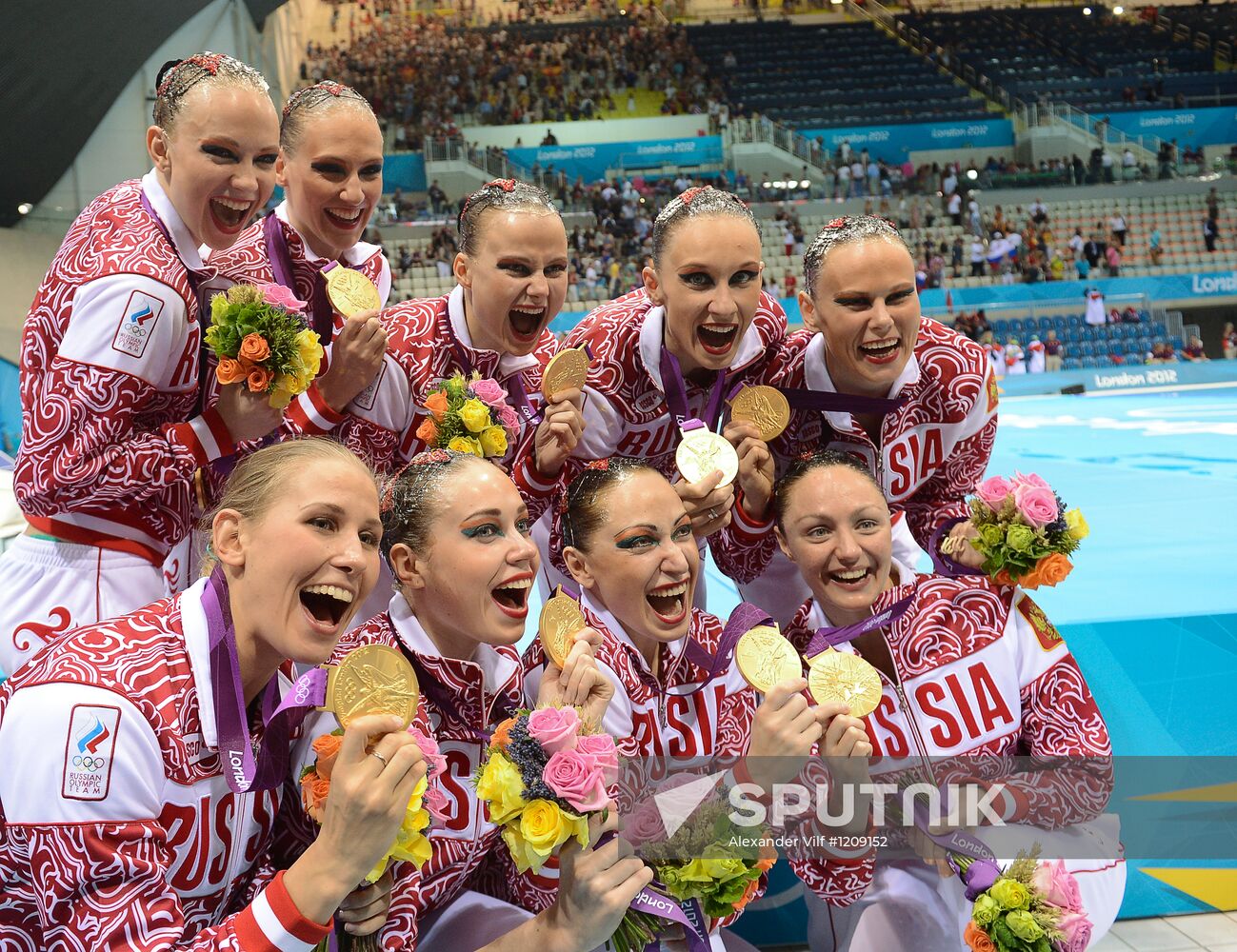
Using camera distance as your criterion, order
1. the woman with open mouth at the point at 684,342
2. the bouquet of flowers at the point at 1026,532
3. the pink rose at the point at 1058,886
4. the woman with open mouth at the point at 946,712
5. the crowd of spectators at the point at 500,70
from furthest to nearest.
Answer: the crowd of spectators at the point at 500,70
the woman with open mouth at the point at 684,342
the bouquet of flowers at the point at 1026,532
the woman with open mouth at the point at 946,712
the pink rose at the point at 1058,886

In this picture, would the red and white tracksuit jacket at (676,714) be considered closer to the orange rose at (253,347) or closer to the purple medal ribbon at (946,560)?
the purple medal ribbon at (946,560)

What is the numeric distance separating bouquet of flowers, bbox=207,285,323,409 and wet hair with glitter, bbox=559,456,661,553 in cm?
82

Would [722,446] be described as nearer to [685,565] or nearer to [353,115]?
[685,565]

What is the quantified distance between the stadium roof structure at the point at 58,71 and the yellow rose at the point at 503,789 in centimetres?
1434

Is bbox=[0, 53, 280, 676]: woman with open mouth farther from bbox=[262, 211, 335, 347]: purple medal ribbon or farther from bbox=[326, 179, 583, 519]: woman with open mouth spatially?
bbox=[326, 179, 583, 519]: woman with open mouth

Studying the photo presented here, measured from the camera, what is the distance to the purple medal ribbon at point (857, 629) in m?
3.23

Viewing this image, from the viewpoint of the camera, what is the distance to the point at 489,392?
3.45m

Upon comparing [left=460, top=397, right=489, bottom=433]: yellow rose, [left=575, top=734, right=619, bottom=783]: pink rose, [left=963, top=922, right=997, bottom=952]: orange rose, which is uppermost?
[left=460, top=397, right=489, bottom=433]: yellow rose

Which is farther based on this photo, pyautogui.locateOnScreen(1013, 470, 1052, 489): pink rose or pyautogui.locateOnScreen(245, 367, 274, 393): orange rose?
pyautogui.locateOnScreen(1013, 470, 1052, 489): pink rose

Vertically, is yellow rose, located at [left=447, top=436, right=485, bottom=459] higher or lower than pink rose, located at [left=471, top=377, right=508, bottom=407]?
lower

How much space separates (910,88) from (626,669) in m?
32.8

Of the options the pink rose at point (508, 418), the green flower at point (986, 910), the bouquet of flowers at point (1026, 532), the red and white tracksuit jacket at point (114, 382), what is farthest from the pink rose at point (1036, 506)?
the red and white tracksuit jacket at point (114, 382)

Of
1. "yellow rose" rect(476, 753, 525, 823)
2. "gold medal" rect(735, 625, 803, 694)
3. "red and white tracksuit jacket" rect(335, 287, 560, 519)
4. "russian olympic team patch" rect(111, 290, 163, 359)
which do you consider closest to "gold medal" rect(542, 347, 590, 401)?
"red and white tracksuit jacket" rect(335, 287, 560, 519)

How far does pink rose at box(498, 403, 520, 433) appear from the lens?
3465 millimetres
